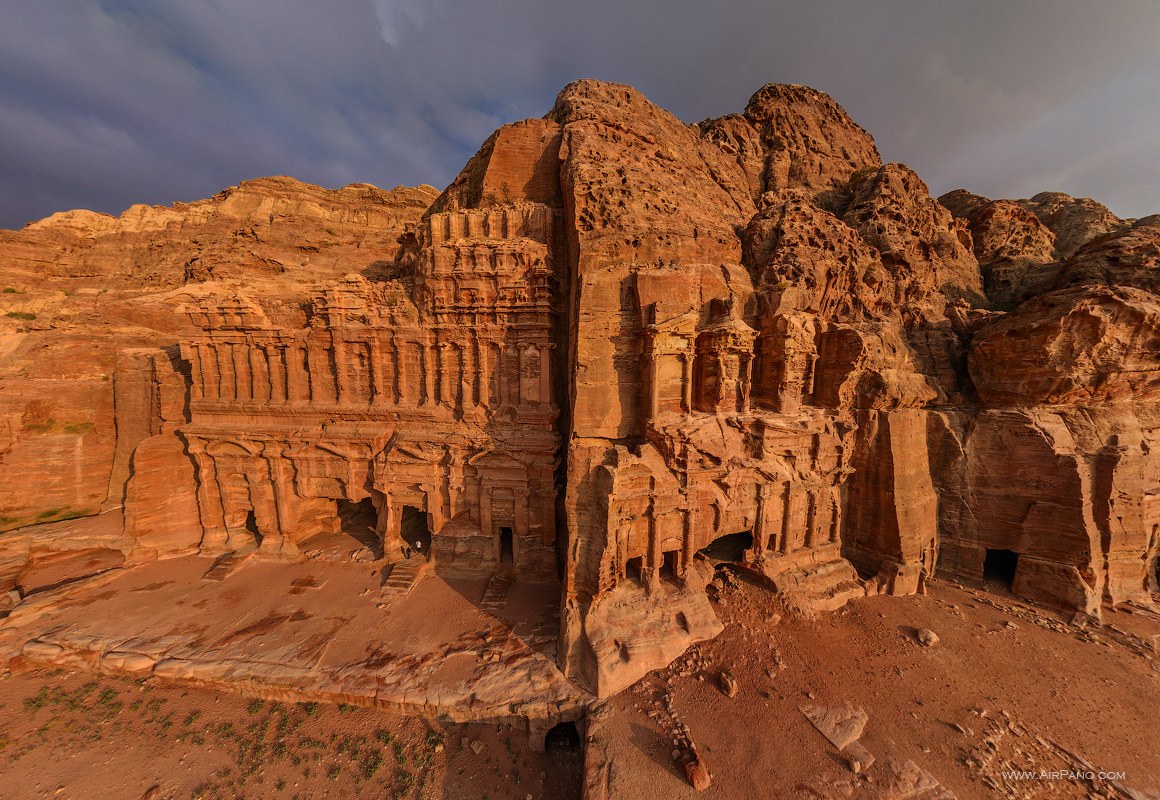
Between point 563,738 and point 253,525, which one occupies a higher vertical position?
point 253,525

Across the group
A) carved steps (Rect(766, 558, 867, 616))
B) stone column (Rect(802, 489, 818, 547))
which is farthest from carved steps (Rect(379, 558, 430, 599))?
stone column (Rect(802, 489, 818, 547))

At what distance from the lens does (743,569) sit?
1238cm

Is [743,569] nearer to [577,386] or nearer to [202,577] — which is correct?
[577,386]

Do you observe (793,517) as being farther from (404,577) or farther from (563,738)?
(404,577)

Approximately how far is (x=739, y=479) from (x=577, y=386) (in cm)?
614

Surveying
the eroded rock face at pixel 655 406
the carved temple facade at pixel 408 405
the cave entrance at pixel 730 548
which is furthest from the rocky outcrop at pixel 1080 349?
the carved temple facade at pixel 408 405

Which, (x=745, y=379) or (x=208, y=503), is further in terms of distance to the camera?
(x=208, y=503)

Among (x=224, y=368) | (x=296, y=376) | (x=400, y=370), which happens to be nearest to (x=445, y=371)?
(x=400, y=370)

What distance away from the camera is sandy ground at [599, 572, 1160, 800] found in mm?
7086

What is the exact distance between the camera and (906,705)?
844cm

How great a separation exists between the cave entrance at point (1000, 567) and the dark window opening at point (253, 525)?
29320 mm

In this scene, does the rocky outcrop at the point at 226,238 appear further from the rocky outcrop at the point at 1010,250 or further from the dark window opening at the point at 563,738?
the rocky outcrop at the point at 1010,250

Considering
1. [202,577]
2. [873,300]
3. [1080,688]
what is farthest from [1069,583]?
[202,577]

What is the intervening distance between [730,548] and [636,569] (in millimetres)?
4206
